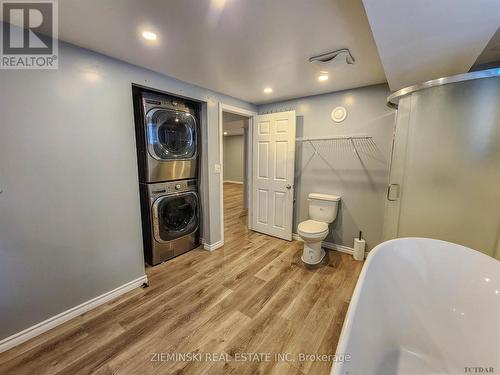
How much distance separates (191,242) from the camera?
291 centimetres

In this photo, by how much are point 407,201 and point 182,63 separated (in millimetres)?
2384

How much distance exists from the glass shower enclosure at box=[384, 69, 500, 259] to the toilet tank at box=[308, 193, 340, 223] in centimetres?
93

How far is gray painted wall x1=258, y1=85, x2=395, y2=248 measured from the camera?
2.51 m

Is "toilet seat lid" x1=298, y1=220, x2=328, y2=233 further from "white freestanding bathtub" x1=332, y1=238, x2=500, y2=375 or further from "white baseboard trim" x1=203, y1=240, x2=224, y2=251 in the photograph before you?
"white baseboard trim" x1=203, y1=240, x2=224, y2=251

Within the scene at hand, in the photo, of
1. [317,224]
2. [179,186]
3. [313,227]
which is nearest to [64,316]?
[179,186]

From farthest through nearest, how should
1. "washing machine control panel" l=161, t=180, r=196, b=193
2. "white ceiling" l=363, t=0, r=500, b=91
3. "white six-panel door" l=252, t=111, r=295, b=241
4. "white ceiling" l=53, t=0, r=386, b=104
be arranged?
"white six-panel door" l=252, t=111, r=295, b=241, "washing machine control panel" l=161, t=180, r=196, b=193, "white ceiling" l=53, t=0, r=386, b=104, "white ceiling" l=363, t=0, r=500, b=91

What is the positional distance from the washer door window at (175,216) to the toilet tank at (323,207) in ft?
5.37

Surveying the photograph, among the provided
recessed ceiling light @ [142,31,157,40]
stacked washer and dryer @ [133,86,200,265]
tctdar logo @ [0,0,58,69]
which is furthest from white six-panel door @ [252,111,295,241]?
tctdar logo @ [0,0,58,69]

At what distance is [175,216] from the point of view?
106 inches

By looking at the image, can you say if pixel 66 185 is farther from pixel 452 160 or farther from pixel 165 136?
pixel 452 160

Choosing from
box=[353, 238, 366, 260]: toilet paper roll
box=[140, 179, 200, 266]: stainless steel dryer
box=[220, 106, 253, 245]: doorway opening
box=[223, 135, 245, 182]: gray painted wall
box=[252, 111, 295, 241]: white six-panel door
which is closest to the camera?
box=[140, 179, 200, 266]: stainless steel dryer

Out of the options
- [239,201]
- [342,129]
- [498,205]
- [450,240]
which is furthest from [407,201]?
[239,201]

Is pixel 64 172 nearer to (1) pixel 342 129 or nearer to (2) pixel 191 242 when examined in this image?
(2) pixel 191 242

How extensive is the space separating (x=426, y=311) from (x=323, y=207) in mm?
1543
